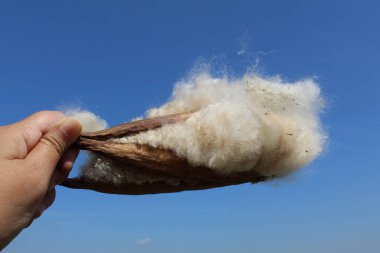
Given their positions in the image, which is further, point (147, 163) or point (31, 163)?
point (147, 163)

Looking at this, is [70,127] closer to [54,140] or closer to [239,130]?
[54,140]

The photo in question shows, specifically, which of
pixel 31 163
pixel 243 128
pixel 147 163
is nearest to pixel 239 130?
pixel 243 128

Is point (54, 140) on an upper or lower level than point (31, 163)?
upper

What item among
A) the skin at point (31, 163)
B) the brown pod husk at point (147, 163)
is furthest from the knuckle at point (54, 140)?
the brown pod husk at point (147, 163)

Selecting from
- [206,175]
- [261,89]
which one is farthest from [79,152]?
[261,89]

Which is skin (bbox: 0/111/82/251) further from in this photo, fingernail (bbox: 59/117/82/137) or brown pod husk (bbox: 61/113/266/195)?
brown pod husk (bbox: 61/113/266/195)
